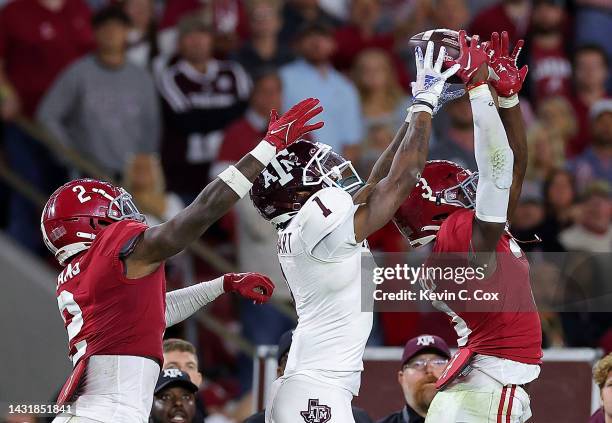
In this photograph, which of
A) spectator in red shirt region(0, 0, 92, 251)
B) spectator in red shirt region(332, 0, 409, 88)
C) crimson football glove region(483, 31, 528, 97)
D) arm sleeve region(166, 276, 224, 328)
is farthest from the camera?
spectator in red shirt region(332, 0, 409, 88)

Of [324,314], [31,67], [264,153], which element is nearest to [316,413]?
[324,314]

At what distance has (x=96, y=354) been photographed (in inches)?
222

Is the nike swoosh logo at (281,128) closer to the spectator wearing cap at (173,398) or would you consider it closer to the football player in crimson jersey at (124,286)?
the football player in crimson jersey at (124,286)

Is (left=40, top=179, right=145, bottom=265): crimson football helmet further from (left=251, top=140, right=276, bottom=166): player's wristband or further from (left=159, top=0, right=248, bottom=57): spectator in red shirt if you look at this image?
(left=159, top=0, right=248, bottom=57): spectator in red shirt

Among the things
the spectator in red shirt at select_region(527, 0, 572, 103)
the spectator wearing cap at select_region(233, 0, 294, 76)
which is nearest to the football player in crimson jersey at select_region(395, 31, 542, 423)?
the spectator wearing cap at select_region(233, 0, 294, 76)

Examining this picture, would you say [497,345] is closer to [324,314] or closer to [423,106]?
[324,314]

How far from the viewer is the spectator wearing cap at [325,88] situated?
442 inches

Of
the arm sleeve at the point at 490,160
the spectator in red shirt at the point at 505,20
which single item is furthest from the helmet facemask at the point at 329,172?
the spectator in red shirt at the point at 505,20

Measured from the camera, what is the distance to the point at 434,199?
598 cm

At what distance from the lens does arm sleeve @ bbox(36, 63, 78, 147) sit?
1062 cm

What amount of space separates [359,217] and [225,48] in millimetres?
6145

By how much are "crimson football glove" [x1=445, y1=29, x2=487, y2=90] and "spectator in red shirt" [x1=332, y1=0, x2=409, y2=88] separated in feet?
20.7

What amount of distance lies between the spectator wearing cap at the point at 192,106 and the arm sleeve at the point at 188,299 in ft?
14.4

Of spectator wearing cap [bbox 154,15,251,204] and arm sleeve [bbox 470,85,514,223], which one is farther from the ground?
spectator wearing cap [bbox 154,15,251,204]
